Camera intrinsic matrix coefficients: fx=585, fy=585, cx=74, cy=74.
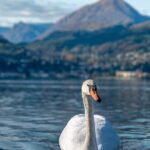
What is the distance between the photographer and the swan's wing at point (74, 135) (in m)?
23.2

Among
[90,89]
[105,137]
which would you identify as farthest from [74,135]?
[90,89]

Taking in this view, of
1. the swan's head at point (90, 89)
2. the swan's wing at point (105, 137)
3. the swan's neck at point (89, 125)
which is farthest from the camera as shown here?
the swan's wing at point (105, 137)

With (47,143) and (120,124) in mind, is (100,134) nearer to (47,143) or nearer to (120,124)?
(47,143)

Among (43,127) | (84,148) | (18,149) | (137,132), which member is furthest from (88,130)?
(43,127)

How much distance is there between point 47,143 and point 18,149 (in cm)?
228

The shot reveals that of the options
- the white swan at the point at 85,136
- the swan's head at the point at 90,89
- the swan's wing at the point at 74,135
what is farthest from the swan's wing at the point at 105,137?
the swan's head at the point at 90,89

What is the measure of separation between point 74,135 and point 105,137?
1363 mm

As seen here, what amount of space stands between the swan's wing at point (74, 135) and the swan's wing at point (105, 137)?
68 centimetres

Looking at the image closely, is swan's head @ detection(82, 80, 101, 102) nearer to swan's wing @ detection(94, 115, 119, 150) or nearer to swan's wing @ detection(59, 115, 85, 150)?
swan's wing @ detection(59, 115, 85, 150)

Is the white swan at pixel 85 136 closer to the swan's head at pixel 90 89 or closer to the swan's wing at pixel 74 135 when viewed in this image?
the swan's wing at pixel 74 135

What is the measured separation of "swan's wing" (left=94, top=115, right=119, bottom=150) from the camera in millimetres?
23656

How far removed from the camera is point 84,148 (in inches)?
749

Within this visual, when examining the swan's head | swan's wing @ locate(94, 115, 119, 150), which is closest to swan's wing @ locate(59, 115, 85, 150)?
swan's wing @ locate(94, 115, 119, 150)

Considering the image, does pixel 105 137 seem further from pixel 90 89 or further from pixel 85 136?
pixel 90 89
